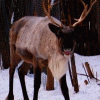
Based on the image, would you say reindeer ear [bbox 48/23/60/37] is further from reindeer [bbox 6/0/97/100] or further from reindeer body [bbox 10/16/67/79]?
reindeer body [bbox 10/16/67/79]

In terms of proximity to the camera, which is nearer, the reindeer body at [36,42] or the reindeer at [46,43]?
the reindeer at [46,43]

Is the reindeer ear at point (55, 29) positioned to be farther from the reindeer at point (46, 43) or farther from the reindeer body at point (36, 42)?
the reindeer body at point (36, 42)

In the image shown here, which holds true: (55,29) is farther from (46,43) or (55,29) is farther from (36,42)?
(36,42)

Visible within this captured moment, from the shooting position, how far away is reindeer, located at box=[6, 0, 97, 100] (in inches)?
148

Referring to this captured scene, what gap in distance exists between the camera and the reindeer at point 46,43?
3.76 metres

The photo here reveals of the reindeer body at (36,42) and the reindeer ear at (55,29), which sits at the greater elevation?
the reindeer ear at (55,29)

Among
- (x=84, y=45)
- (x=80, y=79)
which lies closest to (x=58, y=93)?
(x=80, y=79)

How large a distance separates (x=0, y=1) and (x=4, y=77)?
2585 mm

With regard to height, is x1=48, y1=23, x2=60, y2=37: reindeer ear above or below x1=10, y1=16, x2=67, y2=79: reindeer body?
above

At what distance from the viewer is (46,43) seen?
13.5 ft

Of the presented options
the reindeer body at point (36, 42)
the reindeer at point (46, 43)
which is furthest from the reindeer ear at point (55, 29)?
the reindeer body at point (36, 42)

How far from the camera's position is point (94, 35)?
981cm

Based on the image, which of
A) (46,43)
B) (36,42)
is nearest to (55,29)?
(46,43)

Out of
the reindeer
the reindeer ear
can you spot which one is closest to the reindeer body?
the reindeer
